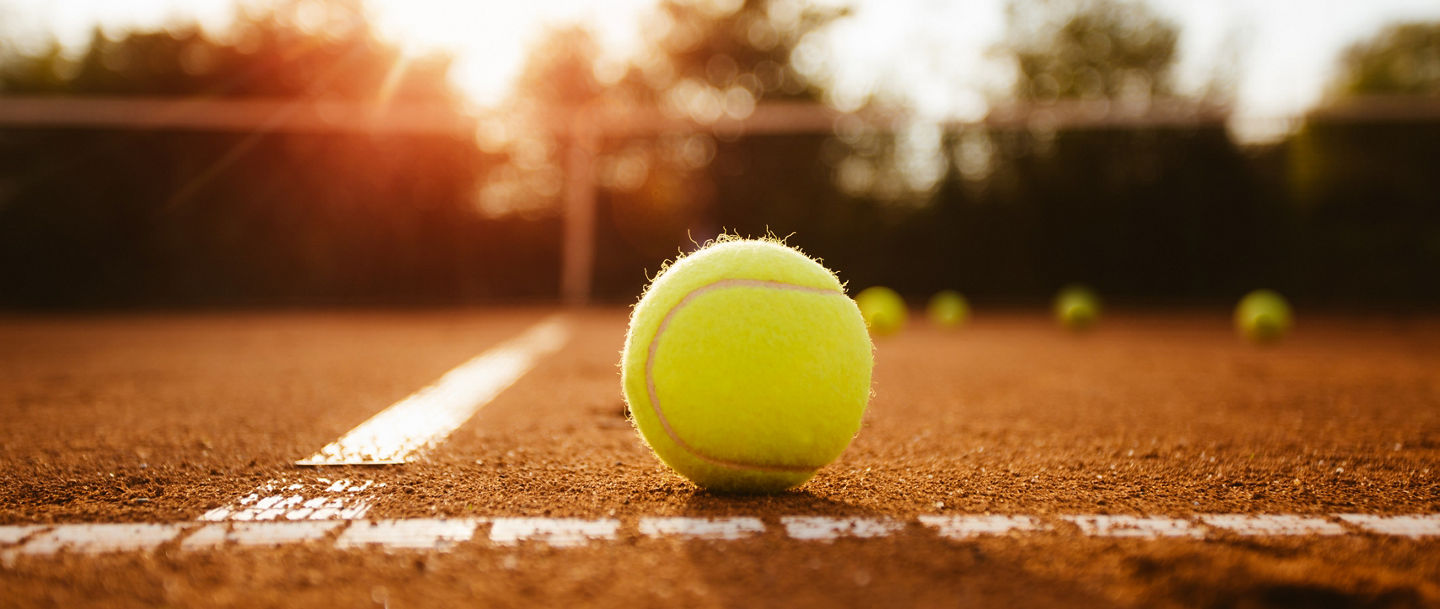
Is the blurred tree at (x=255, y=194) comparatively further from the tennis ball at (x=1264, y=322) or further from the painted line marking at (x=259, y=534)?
the painted line marking at (x=259, y=534)

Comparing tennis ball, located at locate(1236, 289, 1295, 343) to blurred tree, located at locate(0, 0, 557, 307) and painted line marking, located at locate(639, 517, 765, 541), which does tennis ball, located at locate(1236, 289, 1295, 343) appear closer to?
painted line marking, located at locate(639, 517, 765, 541)

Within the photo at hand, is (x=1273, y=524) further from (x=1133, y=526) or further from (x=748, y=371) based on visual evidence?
(x=748, y=371)

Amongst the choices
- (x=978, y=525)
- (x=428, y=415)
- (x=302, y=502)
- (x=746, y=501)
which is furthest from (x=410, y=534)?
(x=428, y=415)

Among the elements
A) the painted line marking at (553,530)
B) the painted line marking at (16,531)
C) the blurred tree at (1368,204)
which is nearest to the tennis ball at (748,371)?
the painted line marking at (553,530)

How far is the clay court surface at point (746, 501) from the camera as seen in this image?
1.67 meters

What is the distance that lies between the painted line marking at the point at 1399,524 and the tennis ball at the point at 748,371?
109cm

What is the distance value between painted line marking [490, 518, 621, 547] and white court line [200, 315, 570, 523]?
36 cm

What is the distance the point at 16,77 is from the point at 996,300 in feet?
54.8

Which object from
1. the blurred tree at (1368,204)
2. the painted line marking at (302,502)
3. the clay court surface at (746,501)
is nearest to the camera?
the clay court surface at (746,501)

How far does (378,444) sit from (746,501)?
144cm

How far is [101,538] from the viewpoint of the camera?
1.97 metres

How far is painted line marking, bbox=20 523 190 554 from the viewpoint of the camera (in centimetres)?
190

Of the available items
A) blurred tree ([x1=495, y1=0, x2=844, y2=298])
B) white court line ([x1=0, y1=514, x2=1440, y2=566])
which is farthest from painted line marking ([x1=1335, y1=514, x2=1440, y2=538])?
blurred tree ([x1=495, y1=0, x2=844, y2=298])

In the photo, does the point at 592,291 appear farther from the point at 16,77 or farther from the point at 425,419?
the point at 425,419
